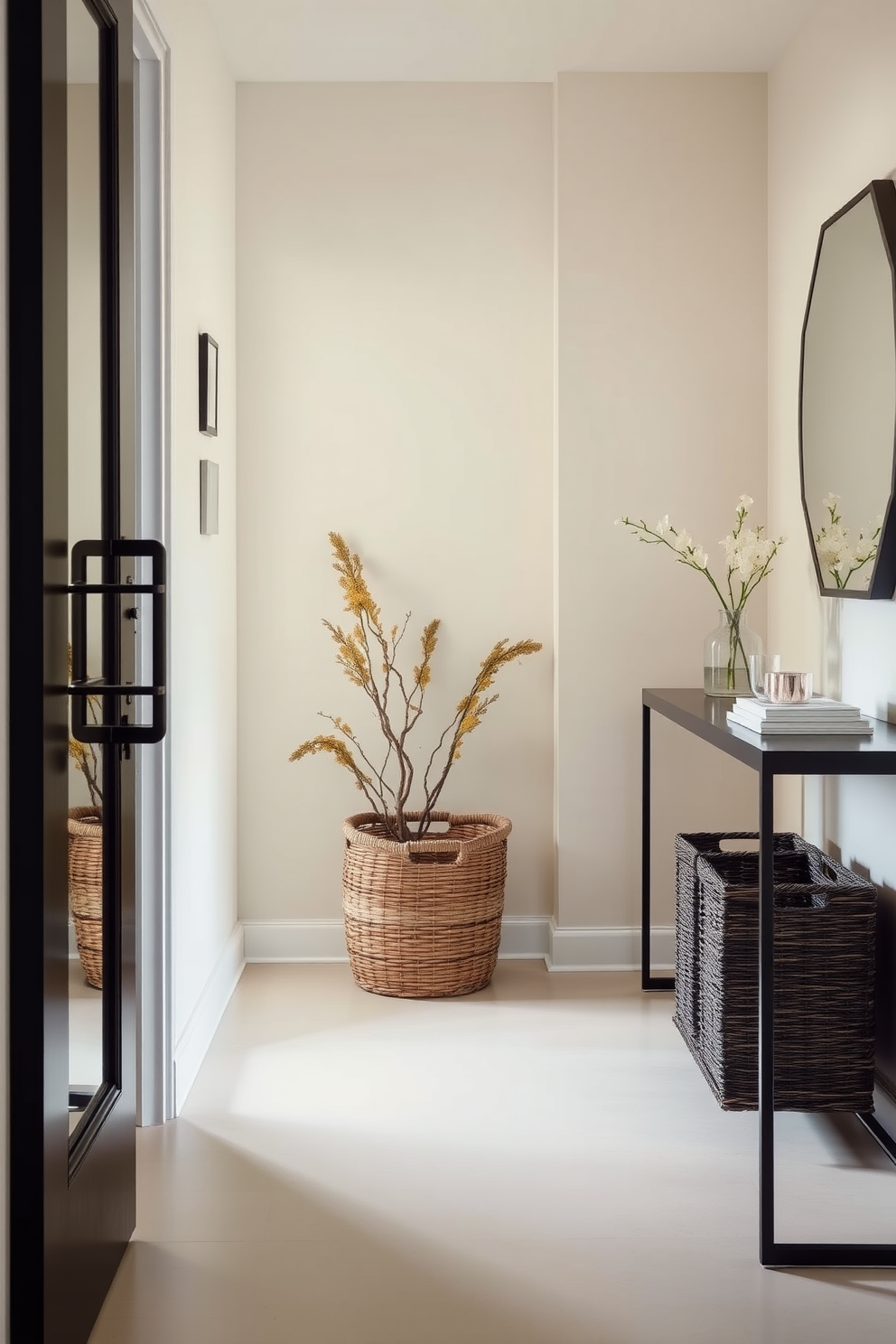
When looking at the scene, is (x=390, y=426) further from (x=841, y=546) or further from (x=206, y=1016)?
(x=206, y=1016)

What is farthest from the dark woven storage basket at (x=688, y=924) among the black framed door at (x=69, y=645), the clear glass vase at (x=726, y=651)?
the black framed door at (x=69, y=645)

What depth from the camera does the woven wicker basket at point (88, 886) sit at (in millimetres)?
1818

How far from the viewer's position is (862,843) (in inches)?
107

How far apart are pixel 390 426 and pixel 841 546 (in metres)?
1.48

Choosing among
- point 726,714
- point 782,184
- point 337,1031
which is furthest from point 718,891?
point 782,184

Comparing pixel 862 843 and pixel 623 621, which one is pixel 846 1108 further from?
pixel 623 621

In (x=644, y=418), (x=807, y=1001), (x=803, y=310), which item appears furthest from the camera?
(x=644, y=418)

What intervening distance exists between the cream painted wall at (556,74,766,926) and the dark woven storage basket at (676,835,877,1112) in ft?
3.81

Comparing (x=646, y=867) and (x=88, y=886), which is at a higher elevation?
(x=88, y=886)

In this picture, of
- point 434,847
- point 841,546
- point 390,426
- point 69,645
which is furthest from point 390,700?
point 69,645

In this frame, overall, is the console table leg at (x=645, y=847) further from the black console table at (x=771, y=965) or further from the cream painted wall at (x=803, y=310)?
the black console table at (x=771, y=965)

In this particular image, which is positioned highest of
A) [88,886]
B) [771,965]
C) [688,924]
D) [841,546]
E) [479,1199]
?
[841,546]

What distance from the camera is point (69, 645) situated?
1779mm

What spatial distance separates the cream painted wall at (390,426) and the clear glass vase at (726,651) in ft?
2.37
